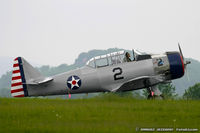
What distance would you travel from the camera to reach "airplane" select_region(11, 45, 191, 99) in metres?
15.7

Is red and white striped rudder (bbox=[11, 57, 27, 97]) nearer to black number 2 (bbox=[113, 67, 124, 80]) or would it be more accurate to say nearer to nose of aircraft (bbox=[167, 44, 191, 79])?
black number 2 (bbox=[113, 67, 124, 80])

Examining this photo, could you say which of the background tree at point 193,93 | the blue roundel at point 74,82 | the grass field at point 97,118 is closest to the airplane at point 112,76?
the blue roundel at point 74,82

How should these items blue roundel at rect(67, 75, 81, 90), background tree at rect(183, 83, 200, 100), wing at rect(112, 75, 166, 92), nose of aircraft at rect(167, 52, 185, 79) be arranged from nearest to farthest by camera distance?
wing at rect(112, 75, 166, 92), blue roundel at rect(67, 75, 81, 90), nose of aircraft at rect(167, 52, 185, 79), background tree at rect(183, 83, 200, 100)

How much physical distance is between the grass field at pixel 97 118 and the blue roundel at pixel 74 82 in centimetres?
372

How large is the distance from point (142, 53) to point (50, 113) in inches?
269

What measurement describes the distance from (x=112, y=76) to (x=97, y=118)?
575 cm

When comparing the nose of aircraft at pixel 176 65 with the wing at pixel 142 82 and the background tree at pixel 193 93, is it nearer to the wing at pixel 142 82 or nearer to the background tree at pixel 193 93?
the wing at pixel 142 82

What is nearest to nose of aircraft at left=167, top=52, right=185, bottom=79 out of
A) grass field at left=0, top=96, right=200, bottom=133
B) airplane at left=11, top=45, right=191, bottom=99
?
airplane at left=11, top=45, right=191, bottom=99

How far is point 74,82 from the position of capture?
15648 mm

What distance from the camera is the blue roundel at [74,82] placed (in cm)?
1563

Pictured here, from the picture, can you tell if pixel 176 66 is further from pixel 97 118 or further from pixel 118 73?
pixel 97 118

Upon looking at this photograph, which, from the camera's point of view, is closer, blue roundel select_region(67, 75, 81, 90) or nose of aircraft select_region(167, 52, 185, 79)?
blue roundel select_region(67, 75, 81, 90)

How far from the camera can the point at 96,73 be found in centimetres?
1572

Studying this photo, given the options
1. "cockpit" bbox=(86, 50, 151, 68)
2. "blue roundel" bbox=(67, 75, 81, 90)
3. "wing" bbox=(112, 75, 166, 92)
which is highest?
"cockpit" bbox=(86, 50, 151, 68)
